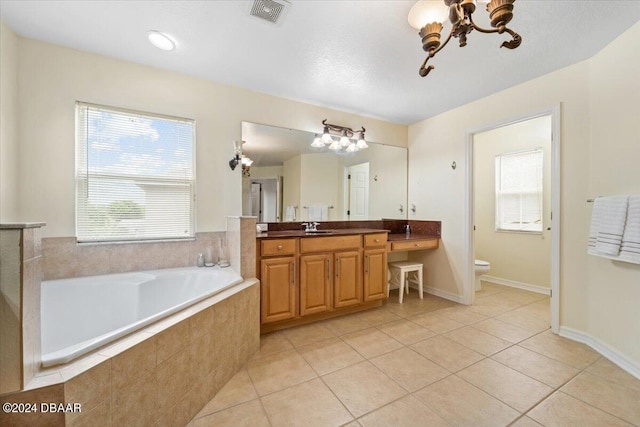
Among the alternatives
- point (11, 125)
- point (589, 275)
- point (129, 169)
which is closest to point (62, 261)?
point (129, 169)

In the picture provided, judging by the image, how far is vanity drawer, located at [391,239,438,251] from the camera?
303 centimetres

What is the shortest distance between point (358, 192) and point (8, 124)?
10.5 feet

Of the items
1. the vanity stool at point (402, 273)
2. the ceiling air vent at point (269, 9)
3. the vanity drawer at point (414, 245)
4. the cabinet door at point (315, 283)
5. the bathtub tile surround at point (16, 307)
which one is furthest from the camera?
the vanity stool at point (402, 273)

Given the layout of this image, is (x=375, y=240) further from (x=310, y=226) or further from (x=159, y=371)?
(x=159, y=371)

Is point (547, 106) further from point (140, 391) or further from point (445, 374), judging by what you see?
point (140, 391)

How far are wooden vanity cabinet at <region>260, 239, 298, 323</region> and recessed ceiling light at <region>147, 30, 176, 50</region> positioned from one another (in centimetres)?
171

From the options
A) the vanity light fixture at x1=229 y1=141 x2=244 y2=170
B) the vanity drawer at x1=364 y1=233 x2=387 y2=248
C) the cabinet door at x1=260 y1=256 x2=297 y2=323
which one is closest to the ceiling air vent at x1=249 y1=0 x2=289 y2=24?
the vanity light fixture at x1=229 y1=141 x2=244 y2=170

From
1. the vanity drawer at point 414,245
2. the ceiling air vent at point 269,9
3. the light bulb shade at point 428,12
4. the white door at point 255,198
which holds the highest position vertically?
the ceiling air vent at point 269,9

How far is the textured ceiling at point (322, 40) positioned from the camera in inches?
62.7

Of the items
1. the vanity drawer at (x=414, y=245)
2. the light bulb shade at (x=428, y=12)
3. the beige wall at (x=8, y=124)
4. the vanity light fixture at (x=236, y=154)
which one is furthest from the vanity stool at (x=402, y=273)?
the beige wall at (x=8, y=124)

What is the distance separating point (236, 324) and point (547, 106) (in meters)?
3.30

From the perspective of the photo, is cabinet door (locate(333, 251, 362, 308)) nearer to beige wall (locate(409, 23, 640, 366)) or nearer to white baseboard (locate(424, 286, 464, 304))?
white baseboard (locate(424, 286, 464, 304))

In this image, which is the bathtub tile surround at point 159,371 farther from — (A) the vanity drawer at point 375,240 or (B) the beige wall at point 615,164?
(B) the beige wall at point 615,164

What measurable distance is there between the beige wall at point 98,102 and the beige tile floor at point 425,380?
1464 mm
